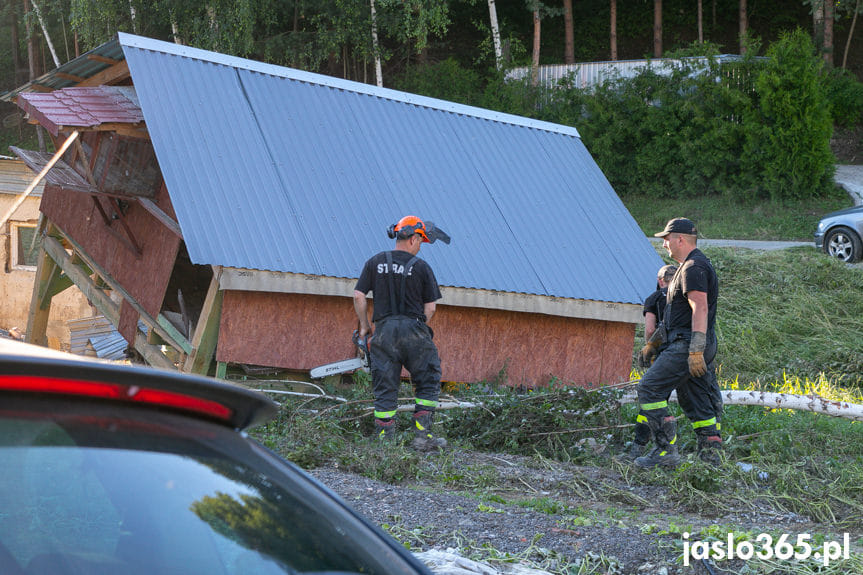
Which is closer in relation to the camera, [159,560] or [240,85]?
[159,560]

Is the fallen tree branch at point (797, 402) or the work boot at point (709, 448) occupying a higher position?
the fallen tree branch at point (797, 402)

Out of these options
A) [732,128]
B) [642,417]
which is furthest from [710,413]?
[732,128]

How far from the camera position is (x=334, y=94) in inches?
439

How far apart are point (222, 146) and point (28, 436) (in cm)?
822

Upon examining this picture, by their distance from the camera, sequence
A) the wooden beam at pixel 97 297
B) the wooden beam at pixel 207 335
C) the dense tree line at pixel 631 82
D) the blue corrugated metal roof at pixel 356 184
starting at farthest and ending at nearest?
1. the dense tree line at pixel 631 82
2. the wooden beam at pixel 97 297
3. the blue corrugated metal roof at pixel 356 184
4. the wooden beam at pixel 207 335

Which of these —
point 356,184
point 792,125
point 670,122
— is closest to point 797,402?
point 356,184

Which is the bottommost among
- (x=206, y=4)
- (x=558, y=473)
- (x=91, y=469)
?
(x=558, y=473)

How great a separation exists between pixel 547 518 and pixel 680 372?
8.34 feet

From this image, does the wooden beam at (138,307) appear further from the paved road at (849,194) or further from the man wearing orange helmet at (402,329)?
the paved road at (849,194)

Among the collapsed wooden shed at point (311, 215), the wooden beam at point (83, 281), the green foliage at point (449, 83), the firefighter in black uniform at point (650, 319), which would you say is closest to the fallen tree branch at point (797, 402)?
the firefighter in black uniform at point (650, 319)

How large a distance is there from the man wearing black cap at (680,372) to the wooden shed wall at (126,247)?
5519mm

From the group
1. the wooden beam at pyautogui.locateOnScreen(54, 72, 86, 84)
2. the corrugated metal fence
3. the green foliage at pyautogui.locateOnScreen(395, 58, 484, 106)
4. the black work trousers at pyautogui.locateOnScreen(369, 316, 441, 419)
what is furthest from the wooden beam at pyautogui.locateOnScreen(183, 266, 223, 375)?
the green foliage at pyautogui.locateOnScreen(395, 58, 484, 106)

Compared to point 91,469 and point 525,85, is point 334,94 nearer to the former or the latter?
point 91,469

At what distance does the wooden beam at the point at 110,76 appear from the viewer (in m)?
10.7
